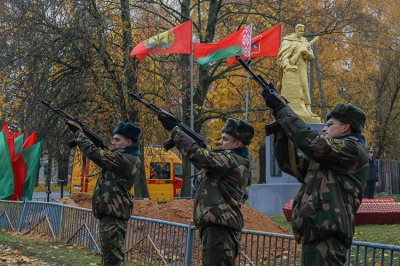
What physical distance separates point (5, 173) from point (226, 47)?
696 cm

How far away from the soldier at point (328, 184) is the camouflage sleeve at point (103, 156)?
2.60m

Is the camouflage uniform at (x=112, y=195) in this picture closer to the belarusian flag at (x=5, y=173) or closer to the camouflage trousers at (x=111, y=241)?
the camouflage trousers at (x=111, y=241)

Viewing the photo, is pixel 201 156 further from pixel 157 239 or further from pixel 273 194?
pixel 273 194

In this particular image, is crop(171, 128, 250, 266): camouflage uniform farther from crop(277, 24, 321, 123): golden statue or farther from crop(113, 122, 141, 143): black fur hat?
crop(277, 24, 321, 123): golden statue

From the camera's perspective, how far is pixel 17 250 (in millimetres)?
10367

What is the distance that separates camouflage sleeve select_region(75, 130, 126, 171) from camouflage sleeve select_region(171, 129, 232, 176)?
49.5 inches

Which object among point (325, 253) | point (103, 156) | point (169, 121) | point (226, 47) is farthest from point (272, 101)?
point (226, 47)

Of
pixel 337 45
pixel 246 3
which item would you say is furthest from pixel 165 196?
pixel 337 45

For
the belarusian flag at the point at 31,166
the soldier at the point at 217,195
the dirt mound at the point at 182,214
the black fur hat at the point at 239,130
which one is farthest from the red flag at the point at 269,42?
the soldier at the point at 217,195

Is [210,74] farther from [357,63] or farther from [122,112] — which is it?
[357,63]

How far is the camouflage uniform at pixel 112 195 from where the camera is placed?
658 cm

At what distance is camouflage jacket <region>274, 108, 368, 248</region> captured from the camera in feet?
13.7

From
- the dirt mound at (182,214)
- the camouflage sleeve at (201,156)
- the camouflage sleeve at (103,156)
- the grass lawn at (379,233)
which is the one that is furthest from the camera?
the dirt mound at (182,214)

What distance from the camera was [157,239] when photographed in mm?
9203
